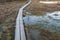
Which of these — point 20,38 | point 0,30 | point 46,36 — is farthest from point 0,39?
point 46,36

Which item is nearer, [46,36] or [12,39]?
[12,39]

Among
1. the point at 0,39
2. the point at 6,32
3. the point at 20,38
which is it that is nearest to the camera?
the point at 20,38

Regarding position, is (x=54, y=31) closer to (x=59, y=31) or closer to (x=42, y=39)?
(x=59, y=31)

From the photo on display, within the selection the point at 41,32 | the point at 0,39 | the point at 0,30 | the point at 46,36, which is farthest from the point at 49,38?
the point at 0,30

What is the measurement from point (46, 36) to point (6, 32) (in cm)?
90

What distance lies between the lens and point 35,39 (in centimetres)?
284

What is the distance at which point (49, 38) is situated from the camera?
2867 millimetres

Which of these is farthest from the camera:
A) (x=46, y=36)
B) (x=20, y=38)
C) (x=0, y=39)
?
(x=46, y=36)

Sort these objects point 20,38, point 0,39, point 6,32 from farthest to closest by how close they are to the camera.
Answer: point 6,32 < point 0,39 < point 20,38

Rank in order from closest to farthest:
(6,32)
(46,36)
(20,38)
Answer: (20,38) → (46,36) → (6,32)

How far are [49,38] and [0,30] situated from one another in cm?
121

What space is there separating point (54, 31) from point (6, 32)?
42.9 inches

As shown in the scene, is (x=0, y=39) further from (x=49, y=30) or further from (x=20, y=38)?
(x=49, y=30)

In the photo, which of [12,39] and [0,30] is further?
[0,30]
